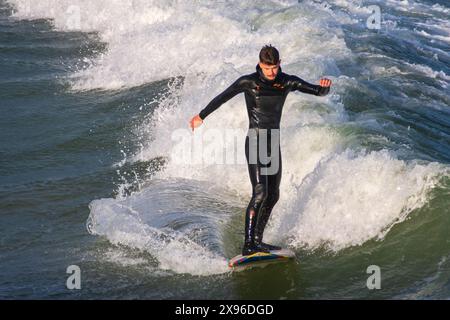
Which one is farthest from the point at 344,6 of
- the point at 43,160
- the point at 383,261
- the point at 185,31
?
the point at 383,261

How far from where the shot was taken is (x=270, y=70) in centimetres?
749

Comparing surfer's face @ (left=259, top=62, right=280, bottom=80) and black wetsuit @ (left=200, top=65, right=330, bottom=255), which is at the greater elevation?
surfer's face @ (left=259, top=62, right=280, bottom=80)

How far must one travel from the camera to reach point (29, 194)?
36.2 feet

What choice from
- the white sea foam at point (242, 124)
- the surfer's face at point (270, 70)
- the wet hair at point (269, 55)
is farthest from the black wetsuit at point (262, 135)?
the white sea foam at point (242, 124)

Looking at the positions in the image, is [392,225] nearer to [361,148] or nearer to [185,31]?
[361,148]

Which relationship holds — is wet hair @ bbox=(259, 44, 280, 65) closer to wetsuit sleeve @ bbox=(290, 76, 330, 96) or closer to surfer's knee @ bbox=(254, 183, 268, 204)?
wetsuit sleeve @ bbox=(290, 76, 330, 96)

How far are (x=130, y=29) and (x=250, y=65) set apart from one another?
26.0ft

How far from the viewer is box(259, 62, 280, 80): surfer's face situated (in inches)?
293

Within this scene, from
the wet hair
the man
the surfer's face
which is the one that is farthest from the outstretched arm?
the wet hair

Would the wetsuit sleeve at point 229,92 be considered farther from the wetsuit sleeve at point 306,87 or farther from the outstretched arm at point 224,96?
the wetsuit sleeve at point 306,87

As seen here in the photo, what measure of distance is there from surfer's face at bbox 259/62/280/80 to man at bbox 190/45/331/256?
0.36 ft

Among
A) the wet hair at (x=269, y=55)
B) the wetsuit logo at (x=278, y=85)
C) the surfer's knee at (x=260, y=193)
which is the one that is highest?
the wet hair at (x=269, y=55)

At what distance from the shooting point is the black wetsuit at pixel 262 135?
25.3ft

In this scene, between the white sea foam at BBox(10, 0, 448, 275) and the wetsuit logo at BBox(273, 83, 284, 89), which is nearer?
the wetsuit logo at BBox(273, 83, 284, 89)
